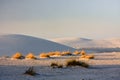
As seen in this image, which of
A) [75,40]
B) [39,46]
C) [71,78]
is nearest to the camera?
Result: [71,78]

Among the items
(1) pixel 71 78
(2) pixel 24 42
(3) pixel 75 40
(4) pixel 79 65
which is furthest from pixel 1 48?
(3) pixel 75 40

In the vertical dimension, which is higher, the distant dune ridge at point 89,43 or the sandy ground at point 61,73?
the distant dune ridge at point 89,43

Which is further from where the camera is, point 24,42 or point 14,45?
point 24,42

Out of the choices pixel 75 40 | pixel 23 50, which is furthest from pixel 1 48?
pixel 75 40

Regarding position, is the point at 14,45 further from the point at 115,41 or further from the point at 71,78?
the point at 115,41

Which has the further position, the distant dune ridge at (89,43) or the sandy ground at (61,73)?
the distant dune ridge at (89,43)

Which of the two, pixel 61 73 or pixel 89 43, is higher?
pixel 89 43

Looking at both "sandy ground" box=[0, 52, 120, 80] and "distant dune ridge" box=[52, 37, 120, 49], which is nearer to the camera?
"sandy ground" box=[0, 52, 120, 80]

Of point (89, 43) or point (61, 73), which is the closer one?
point (61, 73)

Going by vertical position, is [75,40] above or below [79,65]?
above

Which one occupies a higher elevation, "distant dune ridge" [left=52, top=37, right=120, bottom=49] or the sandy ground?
"distant dune ridge" [left=52, top=37, right=120, bottom=49]

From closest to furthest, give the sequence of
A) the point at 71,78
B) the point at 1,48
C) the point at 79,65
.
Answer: the point at 71,78, the point at 79,65, the point at 1,48

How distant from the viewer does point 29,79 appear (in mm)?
17094

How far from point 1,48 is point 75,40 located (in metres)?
123
